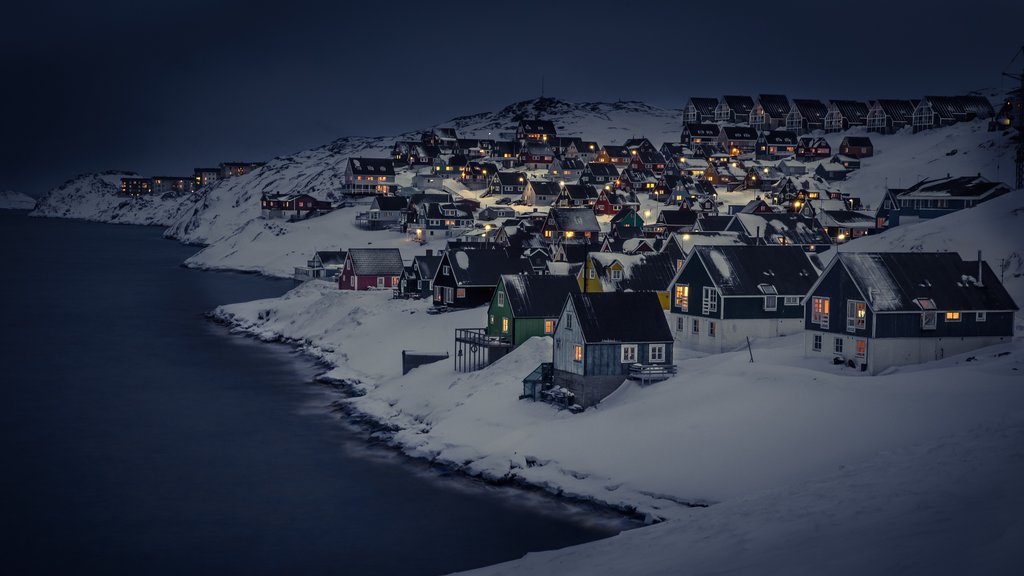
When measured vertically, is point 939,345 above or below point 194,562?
above

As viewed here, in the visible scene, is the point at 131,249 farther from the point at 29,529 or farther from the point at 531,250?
the point at 29,529

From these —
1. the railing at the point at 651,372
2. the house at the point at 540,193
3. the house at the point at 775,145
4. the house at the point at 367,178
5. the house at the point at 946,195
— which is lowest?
the railing at the point at 651,372

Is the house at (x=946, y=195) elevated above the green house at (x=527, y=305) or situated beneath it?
elevated above

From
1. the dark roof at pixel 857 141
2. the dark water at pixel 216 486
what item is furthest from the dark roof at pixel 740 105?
the dark water at pixel 216 486

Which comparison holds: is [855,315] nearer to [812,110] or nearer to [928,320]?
[928,320]

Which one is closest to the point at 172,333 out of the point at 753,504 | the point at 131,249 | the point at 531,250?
the point at 531,250

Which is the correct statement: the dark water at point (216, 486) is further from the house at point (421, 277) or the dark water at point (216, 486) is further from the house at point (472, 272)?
the house at point (421, 277)
